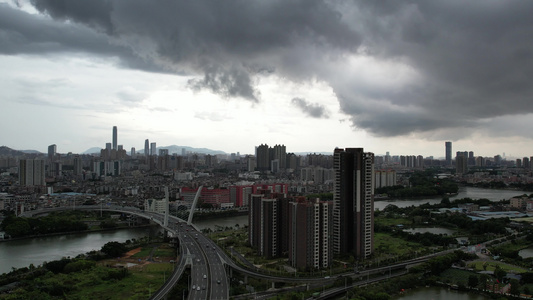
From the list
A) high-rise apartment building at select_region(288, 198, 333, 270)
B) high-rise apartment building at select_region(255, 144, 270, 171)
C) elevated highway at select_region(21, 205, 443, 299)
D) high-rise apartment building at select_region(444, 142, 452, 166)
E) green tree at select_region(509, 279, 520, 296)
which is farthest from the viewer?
high-rise apartment building at select_region(444, 142, 452, 166)

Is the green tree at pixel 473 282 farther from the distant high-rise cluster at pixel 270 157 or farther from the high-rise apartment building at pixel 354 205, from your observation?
the distant high-rise cluster at pixel 270 157

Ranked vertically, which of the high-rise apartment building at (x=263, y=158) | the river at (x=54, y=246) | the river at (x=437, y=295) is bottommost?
the river at (x=54, y=246)

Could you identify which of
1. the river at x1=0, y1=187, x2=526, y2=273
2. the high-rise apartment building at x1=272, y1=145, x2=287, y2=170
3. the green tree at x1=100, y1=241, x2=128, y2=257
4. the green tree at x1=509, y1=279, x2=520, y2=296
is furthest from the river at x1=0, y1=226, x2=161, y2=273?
the high-rise apartment building at x1=272, y1=145, x2=287, y2=170

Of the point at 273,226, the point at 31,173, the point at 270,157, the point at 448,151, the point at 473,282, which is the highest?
the point at 448,151

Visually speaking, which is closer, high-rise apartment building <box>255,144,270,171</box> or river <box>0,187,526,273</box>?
river <box>0,187,526,273</box>

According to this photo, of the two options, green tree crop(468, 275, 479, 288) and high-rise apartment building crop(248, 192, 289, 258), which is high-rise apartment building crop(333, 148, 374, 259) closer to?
high-rise apartment building crop(248, 192, 289, 258)

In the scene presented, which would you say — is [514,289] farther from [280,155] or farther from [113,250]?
[280,155]

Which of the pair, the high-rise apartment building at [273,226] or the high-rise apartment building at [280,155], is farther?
the high-rise apartment building at [280,155]

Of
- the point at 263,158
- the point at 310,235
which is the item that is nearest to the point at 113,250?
the point at 310,235

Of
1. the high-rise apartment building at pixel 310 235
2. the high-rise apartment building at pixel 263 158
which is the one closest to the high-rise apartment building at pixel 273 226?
the high-rise apartment building at pixel 310 235

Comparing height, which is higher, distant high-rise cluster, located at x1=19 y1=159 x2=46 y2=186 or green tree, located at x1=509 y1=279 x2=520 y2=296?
distant high-rise cluster, located at x1=19 y1=159 x2=46 y2=186
